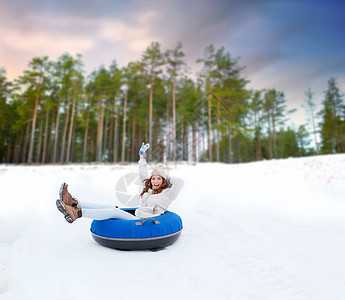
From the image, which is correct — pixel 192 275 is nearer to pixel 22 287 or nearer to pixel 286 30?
pixel 22 287

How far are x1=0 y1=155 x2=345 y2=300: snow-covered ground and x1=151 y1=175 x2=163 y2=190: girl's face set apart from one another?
0.90 m

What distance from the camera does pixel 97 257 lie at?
7.45 ft

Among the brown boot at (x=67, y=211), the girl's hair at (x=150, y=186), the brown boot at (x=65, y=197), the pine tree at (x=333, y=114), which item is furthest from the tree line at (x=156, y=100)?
the brown boot at (x=67, y=211)

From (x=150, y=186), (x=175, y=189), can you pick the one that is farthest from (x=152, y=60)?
(x=175, y=189)

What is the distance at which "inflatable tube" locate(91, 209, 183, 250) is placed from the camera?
240cm

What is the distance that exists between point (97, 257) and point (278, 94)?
25.2 metres

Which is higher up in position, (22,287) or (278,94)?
(278,94)

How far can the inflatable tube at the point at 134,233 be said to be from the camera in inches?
94.3

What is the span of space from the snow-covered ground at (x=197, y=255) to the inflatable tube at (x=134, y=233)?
11 centimetres

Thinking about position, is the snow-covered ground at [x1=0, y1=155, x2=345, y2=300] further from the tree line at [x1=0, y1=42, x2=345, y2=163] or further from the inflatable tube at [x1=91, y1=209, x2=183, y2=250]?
the tree line at [x1=0, y1=42, x2=345, y2=163]

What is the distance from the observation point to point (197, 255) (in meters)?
2.43

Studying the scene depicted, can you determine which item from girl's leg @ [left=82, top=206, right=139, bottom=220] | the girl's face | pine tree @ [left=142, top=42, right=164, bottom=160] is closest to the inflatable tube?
girl's leg @ [left=82, top=206, right=139, bottom=220]

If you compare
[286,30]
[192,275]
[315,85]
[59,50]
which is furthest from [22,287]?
[315,85]

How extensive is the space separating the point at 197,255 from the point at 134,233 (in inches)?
33.6
